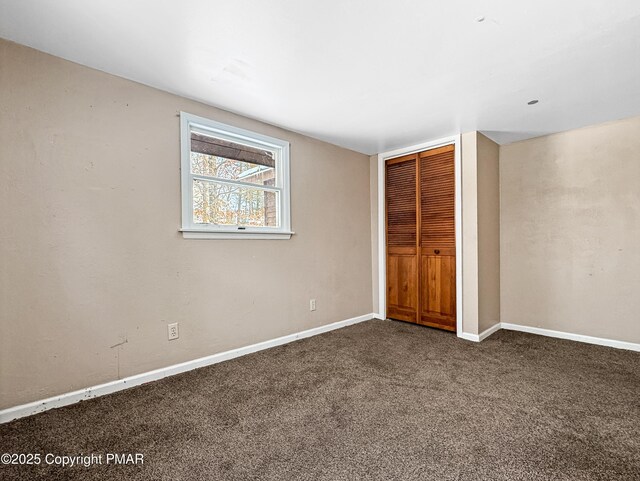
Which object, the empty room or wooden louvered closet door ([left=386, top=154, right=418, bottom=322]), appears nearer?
the empty room

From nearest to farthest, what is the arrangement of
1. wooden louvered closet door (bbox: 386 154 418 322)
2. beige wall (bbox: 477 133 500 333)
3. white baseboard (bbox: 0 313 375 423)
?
white baseboard (bbox: 0 313 375 423), beige wall (bbox: 477 133 500 333), wooden louvered closet door (bbox: 386 154 418 322)

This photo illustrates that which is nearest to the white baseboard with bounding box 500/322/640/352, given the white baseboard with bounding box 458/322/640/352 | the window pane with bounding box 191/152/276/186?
the white baseboard with bounding box 458/322/640/352

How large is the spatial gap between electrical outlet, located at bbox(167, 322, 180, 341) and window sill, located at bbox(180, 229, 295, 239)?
690 mm

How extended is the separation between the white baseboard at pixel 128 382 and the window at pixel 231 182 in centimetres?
102

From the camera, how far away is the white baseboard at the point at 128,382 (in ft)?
5.93

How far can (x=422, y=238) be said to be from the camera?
3.71m

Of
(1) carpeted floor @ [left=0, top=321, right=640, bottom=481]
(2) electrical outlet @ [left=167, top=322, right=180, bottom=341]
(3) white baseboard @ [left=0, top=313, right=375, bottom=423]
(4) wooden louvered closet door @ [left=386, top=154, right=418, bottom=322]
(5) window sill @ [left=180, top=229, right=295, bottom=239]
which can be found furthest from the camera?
(4) wooden louvered closet door @ [left=386, top=154, right=418, bottom=322]

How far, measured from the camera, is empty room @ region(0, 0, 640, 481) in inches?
61.7

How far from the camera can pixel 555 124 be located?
3.06 meters

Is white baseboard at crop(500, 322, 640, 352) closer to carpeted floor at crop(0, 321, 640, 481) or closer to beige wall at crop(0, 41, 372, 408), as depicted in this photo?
carpeted floor at crop(0, 321, 640, 481)

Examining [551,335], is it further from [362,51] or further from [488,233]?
[362,51]

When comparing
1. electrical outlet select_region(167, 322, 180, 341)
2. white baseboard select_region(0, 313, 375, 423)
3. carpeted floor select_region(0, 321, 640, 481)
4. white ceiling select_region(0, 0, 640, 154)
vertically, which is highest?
white ceiling select_region(0, 0, 640, 154)

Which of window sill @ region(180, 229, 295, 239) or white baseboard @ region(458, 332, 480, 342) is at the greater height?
window sill @ region(180, 229, 295, 239)

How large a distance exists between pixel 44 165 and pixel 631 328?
488cm
